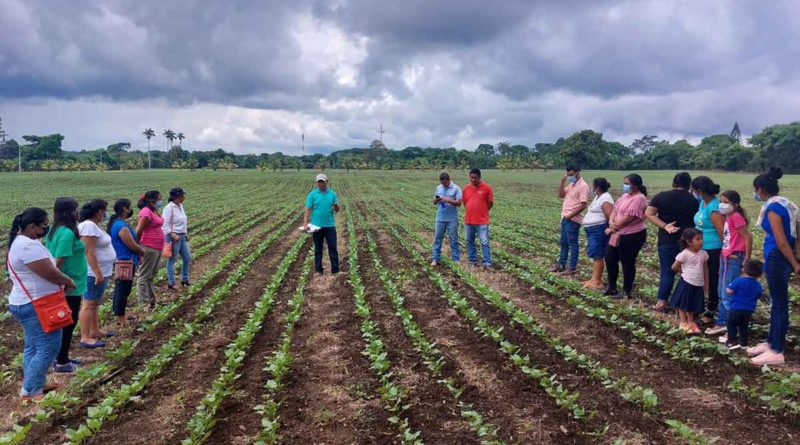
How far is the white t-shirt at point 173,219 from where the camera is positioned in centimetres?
809

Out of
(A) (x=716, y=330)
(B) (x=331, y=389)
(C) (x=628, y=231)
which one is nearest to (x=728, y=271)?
(A) (x=716, y=330)

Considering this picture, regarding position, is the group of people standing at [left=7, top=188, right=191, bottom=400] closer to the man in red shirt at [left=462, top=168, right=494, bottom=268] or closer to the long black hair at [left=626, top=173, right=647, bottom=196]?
the man in red shirt at [left=462, top=168, right=494, bottom=268]

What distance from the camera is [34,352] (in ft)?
14.6

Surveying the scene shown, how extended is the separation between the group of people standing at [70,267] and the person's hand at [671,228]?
6.87m

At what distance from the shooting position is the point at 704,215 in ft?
19.7

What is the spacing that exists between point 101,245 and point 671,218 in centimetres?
717

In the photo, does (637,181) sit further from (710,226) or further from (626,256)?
(710,226)

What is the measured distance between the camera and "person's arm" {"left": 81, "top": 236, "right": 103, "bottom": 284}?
17.8 ft

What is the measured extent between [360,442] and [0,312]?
23.3 ft

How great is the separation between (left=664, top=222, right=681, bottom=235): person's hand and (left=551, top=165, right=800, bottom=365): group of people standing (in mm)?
12

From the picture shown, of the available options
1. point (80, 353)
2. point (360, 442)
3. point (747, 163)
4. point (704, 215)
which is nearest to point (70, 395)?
point (80, 353)

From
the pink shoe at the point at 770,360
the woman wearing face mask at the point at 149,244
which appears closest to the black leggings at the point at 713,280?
the pink shoe at the point at 770,360

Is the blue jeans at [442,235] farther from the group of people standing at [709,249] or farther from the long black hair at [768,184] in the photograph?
the long black hair at [768,184]

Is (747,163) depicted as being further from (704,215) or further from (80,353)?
(80,353)
